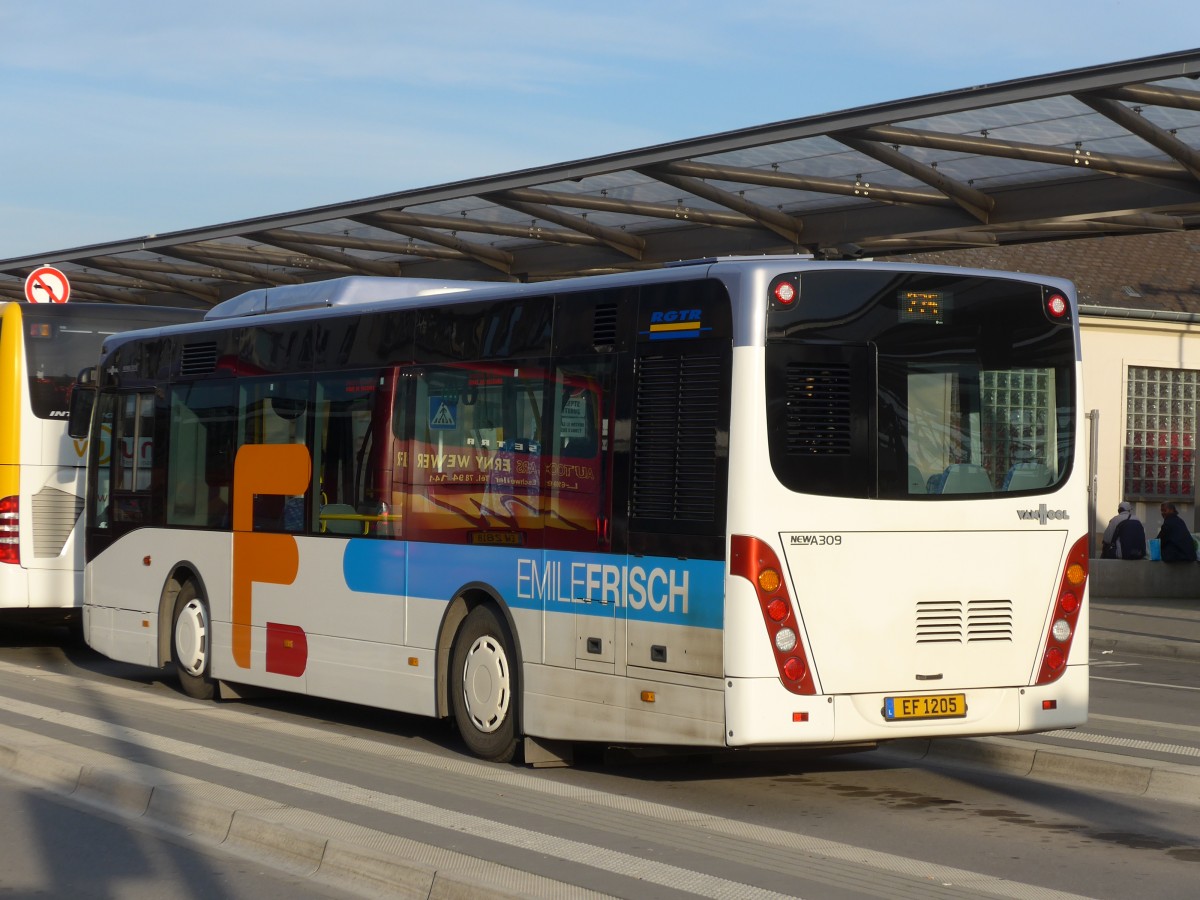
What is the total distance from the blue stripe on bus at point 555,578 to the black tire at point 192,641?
2.28 m

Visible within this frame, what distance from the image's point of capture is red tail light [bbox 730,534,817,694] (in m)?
8.50

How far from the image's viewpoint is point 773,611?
27.9 feet

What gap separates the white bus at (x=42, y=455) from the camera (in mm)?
16297

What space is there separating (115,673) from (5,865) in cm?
840

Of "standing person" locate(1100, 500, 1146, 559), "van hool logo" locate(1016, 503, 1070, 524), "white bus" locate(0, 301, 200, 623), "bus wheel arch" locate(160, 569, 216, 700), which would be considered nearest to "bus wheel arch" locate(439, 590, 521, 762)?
"van hool logo" locate(1016, 503, 1070, 524)

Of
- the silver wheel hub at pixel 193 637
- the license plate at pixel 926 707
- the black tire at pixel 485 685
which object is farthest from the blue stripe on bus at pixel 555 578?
the silver wheel hub at pixel 193 637

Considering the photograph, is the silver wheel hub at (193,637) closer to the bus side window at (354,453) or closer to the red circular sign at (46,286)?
the bus side window at (354,453)

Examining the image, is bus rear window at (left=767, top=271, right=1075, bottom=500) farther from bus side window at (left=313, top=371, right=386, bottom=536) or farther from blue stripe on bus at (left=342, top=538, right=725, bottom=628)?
bus side window at (left=313, top=371, right=386, bottom=536)

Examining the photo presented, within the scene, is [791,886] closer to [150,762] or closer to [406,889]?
[406,889]

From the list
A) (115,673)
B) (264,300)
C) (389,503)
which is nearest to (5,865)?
(389,503)

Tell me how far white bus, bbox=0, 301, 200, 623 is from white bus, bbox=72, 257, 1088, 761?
5958mm

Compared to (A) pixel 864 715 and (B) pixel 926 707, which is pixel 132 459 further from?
(B) pixel 926 707

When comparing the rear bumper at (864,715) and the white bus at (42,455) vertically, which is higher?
the white bus at (42,455)

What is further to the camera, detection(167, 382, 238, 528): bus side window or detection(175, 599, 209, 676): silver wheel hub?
detection(175, 599, 209, 676): silver wheel hub
